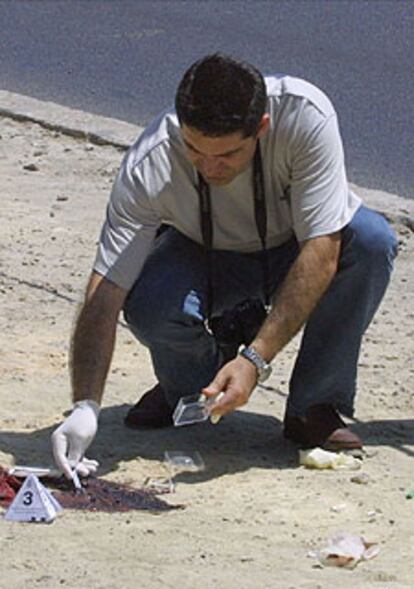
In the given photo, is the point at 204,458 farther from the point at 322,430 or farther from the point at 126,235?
the point at 126,235

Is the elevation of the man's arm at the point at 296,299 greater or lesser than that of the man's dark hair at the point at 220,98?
lesser

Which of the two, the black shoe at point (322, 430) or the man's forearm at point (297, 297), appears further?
the black shoe at point (322, 430)

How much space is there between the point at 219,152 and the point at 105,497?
2.98 ft

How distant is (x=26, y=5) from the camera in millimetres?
12125

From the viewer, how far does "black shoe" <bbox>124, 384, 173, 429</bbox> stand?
5.05 metres

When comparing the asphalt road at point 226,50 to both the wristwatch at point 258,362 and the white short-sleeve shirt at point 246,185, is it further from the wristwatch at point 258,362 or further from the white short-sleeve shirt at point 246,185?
the wristwatch at point 258,362

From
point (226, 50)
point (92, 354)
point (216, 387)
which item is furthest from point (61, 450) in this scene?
point (226, 50)

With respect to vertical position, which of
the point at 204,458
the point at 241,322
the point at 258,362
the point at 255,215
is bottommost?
the point at 204,458

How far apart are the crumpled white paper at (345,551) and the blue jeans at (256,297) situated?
76cm

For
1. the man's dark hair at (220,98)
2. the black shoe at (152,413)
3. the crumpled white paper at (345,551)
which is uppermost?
the man's dark hair at (220,98)

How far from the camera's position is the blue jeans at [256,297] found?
4.75 m

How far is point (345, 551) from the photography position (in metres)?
4.09

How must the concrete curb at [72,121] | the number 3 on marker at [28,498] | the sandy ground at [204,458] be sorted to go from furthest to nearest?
the concrete curb at [72,121], the number 3 on marker at [28,498], the sandy ground at [204,458]

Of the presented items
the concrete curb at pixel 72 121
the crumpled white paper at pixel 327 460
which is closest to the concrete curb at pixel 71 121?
the concrete curb at pixel 72 121
